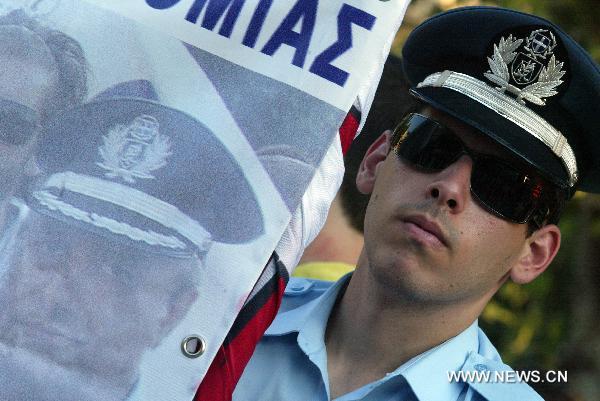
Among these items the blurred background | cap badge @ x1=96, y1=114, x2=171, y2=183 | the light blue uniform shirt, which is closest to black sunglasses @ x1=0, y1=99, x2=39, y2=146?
cap badge @ x1=96, y1=114, x2=171, y2=183

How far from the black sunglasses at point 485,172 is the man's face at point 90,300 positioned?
2.24ft

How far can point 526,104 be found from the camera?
79.8 inches

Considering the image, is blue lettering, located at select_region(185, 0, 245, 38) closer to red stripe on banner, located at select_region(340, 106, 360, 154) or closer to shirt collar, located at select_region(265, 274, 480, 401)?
red stripe on banner, located at select_region(340, 106, 360, 154)

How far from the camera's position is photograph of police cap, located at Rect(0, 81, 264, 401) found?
142 cm

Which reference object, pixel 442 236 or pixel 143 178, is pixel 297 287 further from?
pixel 143 178

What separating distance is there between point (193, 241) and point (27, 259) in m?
0.24

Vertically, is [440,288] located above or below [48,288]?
above

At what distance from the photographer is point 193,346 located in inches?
56.2

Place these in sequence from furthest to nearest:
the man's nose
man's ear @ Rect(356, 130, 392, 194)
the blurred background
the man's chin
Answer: the blurred background, man's ear @ Rect(356, 130, 392, 194), the man's nose, the man's chin

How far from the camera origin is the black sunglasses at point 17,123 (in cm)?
153

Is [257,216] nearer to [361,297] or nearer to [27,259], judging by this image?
[27,259]

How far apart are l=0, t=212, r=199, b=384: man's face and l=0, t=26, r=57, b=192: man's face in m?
0.13

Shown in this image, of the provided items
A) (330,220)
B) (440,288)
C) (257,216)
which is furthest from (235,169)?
(330,220)

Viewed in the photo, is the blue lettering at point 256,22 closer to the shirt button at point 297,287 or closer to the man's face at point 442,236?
the man's face at point 442,236
